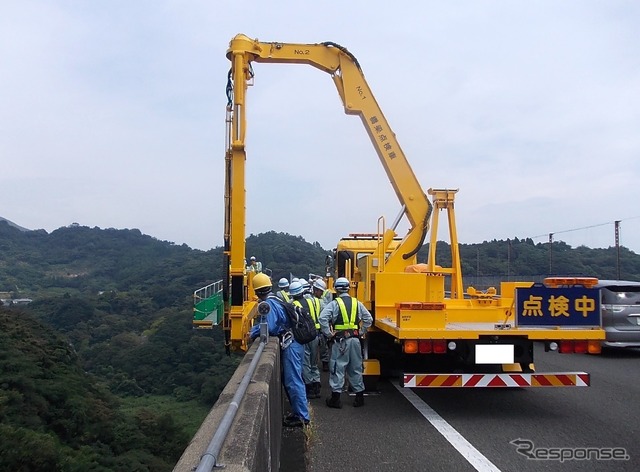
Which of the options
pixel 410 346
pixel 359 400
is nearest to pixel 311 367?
pixel 359 400

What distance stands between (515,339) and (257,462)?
4.75 m

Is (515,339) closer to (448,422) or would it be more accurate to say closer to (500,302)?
(448,422)

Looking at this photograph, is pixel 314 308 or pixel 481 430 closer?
pixel 481 430

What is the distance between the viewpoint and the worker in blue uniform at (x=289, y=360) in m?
6.18

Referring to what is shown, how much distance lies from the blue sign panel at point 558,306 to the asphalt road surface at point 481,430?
1.07 m

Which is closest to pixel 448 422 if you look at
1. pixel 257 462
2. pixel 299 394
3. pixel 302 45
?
pixel 299 394

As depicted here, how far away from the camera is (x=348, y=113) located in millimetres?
11625

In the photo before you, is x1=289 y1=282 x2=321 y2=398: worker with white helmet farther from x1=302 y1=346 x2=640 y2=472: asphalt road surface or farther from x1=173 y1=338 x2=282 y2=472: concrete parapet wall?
x1=173 y1=338 x2=282 y2=472: concrete parapet wall

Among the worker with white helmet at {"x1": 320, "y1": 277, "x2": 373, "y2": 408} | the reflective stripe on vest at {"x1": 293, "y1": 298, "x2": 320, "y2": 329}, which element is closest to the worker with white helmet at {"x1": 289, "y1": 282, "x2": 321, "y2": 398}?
the reflective stripe on vest at {"x1": 293, "y1": 298, "x2": 320, "y2": 329}

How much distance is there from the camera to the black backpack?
246 inches

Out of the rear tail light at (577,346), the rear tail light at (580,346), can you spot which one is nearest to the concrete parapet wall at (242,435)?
the rear tail light at (577,346)

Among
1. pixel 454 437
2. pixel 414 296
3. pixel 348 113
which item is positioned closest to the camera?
pixel 454 437

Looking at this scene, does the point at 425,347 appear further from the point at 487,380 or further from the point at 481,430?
the point at 481,430

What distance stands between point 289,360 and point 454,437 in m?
1.79
